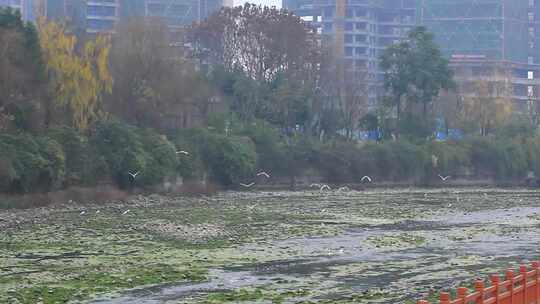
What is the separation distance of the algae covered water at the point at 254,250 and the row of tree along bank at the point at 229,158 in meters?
3.34

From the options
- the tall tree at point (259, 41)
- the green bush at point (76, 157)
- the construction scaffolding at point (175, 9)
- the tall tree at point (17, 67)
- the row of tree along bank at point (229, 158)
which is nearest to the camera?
the row of tree along bank at point (229, 158)

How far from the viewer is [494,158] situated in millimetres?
124188

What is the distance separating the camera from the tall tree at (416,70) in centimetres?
12325

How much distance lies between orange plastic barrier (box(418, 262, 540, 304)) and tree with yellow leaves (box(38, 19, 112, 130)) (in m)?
62.6

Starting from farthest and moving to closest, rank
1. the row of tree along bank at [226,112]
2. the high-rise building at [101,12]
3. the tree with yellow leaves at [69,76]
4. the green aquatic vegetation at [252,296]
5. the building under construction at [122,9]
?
1. the high-rise building at [101,12]
2. the building under construction at [122,9]
3. the tree with yellow leaves at [69,76]
4. the row of tree along bank at [226,112]
5. the green aquatic vegetation at [252,296]

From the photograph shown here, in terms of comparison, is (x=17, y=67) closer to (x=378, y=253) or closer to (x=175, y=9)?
(x=378, y=253)

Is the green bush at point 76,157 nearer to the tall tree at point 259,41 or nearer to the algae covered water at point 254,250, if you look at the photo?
the algae covered water at point 254,250

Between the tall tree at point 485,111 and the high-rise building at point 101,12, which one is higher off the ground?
the high-rise building at point 101,12

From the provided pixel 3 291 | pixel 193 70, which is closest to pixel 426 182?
pixel 193 70

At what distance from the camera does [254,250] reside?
5006 cm

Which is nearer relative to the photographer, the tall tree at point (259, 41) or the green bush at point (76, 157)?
the green bush at point (76, 157)

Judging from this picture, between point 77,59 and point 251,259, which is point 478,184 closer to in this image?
point 77,59

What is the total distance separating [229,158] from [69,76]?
1739cm

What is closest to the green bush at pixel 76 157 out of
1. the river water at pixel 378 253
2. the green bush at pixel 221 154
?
the river water at pixel 378 253
